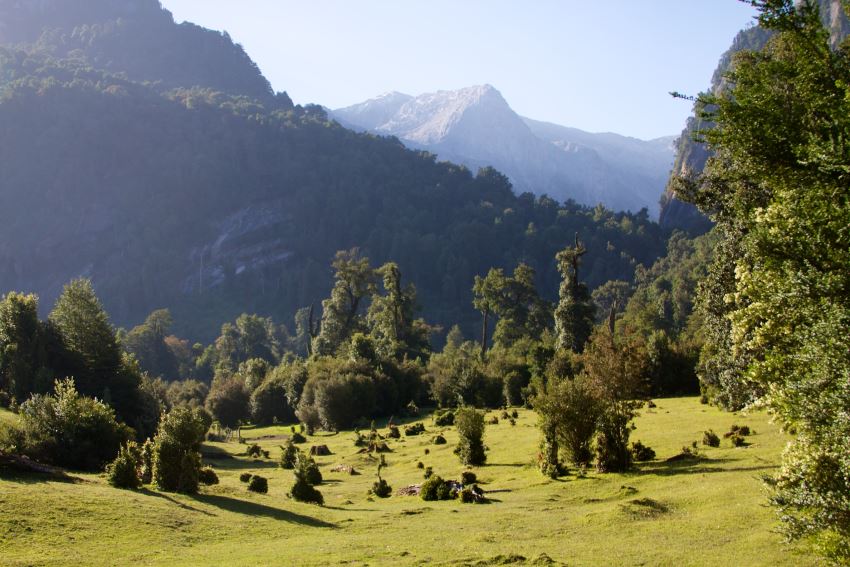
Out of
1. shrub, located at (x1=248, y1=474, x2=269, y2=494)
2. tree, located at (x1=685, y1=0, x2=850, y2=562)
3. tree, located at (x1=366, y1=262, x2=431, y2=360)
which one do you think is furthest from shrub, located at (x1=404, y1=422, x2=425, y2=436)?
tree, located at (x1=685, y1=0, x2=850, y2=562)

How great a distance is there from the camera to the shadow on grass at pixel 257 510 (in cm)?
2473

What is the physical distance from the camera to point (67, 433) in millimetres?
33188

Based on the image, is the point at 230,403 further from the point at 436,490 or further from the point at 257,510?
the point at 257,510

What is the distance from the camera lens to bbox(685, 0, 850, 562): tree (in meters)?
10.3

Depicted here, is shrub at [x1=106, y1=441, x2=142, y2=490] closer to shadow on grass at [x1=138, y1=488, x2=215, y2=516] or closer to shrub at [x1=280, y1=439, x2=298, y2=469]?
shadow on grass at [x1=138, y1=488, x2=215, y2=516]

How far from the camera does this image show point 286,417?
8594cm

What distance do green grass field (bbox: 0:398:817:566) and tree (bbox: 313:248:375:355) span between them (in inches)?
2481

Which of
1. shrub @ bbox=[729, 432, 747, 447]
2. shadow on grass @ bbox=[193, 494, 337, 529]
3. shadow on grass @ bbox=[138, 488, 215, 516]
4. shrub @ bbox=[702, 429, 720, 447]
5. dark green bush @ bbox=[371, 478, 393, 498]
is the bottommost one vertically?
dark green bush @ bbox=[371, 478, 393, 498]

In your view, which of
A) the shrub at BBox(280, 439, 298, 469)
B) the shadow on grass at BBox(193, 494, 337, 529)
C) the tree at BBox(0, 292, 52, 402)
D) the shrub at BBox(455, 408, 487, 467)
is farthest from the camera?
the tree at BBox(0, 292, 52, 402)

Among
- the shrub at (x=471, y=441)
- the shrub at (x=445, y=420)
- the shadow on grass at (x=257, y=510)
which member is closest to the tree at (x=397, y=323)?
the shrub at (x=445, y=420)

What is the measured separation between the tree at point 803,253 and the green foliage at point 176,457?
22222mm

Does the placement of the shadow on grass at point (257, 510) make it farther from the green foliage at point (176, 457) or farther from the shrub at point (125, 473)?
the shrub at point (125, 473)

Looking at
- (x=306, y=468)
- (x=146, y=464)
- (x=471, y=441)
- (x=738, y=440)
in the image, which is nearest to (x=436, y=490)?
(x=306, y=468)

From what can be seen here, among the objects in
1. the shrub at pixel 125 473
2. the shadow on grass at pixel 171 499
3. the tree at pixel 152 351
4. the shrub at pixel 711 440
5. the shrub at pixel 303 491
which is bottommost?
the tree at pixel 152 351
